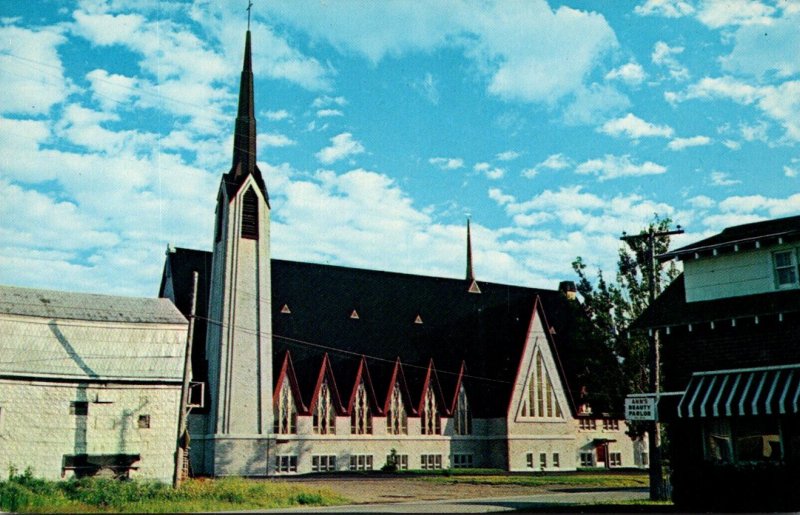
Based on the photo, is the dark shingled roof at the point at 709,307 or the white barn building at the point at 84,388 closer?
the dark shingled roof at the point at 709,307

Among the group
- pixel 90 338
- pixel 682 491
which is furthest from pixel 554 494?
pixel 90 338

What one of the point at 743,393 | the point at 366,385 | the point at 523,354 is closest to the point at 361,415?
the point at 366,385

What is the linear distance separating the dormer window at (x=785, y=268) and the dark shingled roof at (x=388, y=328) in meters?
33.3

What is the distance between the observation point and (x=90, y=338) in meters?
36.4

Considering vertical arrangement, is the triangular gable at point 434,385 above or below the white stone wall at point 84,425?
above

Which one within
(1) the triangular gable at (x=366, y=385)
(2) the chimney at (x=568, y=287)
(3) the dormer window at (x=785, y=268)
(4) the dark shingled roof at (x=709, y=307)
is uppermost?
(2) the chimney at (x=568, y=287)

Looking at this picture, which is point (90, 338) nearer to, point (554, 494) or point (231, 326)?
point (231, 326)

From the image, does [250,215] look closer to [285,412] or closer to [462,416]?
[285,412]

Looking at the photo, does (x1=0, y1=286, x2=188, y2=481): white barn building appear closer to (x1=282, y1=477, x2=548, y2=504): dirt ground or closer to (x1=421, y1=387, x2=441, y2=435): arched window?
(x1=282, y1=477, x2=548, y2=504): dirt ground

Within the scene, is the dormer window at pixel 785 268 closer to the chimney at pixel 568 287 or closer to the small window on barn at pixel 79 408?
the small window on barn at pixel 79 408

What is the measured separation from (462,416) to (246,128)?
2459 centimetres

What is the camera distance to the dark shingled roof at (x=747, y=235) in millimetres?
24172

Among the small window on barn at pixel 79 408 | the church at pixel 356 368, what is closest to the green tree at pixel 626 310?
the church at pixel 356 368

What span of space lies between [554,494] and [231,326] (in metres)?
23.6
